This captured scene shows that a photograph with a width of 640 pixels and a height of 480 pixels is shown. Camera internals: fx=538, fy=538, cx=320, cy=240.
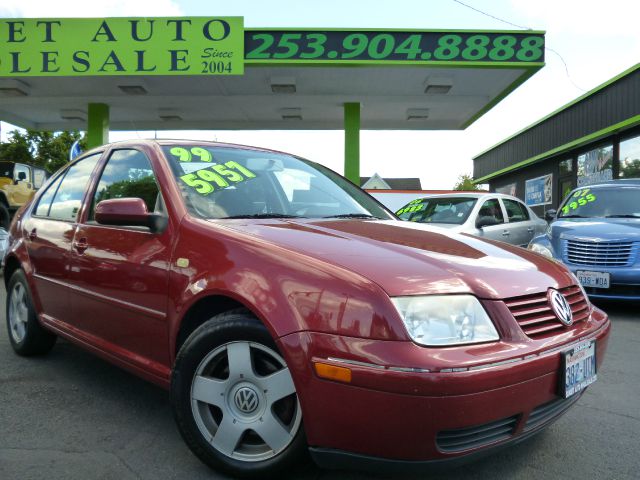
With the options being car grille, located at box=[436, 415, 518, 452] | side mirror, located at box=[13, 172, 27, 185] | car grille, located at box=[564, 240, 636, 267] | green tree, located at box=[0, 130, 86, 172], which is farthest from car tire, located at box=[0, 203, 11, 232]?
green tree, located at box=[0, 130, 86, 172]

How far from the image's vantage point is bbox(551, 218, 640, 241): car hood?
587 centimetres

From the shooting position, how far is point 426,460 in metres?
1.78

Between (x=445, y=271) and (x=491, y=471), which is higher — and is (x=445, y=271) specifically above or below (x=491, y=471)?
above

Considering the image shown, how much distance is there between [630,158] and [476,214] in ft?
24.6

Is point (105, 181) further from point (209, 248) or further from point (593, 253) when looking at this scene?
point (593, 253)

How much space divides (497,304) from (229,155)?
1776mm

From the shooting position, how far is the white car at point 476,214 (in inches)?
325

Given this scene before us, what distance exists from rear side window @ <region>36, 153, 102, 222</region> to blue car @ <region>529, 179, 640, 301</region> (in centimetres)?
427

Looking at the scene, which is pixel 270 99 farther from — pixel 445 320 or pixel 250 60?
pixel 445 320

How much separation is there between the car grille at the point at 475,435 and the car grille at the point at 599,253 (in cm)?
467

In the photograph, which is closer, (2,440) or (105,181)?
(2,440)

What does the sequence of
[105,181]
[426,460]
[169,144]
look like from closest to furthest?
[426,460] → [169,144] → [105,181]

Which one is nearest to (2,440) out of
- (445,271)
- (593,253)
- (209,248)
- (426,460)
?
(209,248)

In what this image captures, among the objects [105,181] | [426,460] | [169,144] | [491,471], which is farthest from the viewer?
[105,181]
